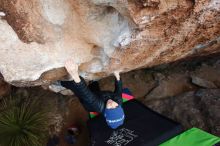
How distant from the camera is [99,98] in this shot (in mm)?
3879

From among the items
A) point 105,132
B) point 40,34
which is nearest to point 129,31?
point 40,34

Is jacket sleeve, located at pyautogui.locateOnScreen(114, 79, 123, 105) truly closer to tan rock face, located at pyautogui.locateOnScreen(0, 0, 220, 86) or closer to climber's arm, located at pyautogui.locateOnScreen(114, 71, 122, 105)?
climber's arm, located at pyautogui.locateOnScreen(114, 71, 122, 105)

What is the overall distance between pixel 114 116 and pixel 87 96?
391mm

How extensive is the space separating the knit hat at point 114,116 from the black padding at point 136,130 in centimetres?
15

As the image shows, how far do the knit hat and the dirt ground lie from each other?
1.07 metres

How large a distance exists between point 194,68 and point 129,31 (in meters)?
2.47

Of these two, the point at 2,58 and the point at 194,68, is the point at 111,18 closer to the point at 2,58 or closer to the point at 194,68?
the point at 2,58

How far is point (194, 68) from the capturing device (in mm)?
5328

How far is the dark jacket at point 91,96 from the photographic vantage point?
3.62m

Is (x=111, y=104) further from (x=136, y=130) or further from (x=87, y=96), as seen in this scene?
(x=136, y=130)

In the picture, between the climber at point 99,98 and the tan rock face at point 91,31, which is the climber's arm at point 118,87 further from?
the tan rock face at point 91,31

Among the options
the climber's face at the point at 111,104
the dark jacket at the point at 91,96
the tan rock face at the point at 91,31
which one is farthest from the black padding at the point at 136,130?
the tan rock face at the point at 91,31

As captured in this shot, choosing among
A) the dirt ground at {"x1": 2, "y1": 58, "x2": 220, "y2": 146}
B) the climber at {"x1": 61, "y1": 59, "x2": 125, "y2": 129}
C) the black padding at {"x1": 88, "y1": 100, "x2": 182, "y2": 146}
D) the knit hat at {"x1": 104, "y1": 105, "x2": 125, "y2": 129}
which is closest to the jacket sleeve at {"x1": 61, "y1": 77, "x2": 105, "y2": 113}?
the climber at {"x1": 61, "y1": 59, "x2": 125, "y2": 129}

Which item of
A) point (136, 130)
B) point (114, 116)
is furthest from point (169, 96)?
point (114, 116)
